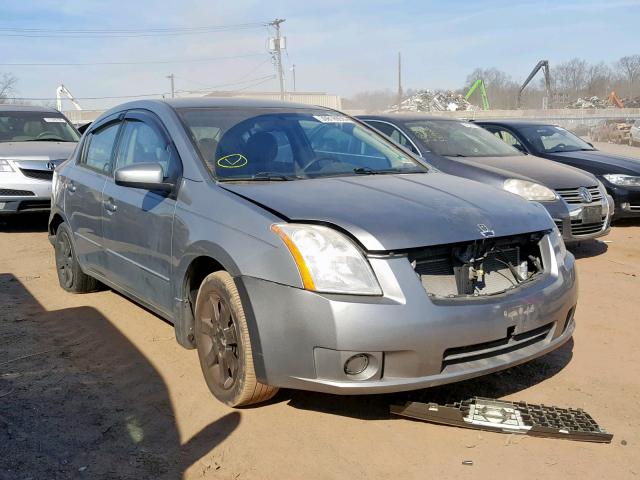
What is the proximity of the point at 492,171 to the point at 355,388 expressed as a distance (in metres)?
4.44

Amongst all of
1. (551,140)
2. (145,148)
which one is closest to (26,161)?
(145,148)

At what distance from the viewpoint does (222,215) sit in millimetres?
3381

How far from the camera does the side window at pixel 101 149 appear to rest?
4898mm

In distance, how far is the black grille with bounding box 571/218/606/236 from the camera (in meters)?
6.90

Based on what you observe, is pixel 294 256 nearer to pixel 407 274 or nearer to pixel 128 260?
pixel 407 274

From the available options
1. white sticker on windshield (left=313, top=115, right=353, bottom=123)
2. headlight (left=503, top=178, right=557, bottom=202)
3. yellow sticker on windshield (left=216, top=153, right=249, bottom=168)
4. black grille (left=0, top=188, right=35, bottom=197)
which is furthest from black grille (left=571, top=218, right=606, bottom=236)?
black grille (left=0, top=188, right=35, bottom=197)

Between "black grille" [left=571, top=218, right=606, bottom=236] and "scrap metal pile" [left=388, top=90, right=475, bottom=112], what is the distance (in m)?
56.7

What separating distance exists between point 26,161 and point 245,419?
274 inches

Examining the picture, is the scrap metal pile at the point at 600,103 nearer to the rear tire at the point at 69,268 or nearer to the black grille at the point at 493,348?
the rear tire at the point at 69,268

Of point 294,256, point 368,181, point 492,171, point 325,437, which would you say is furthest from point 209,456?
point 492,171

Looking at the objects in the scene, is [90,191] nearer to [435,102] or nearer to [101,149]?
[101,149]

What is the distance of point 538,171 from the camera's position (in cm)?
722

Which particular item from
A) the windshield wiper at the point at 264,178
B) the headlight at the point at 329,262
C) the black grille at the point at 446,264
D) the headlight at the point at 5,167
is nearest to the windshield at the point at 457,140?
the windshield wiper at the point at 264,178

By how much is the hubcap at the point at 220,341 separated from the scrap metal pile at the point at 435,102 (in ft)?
200
